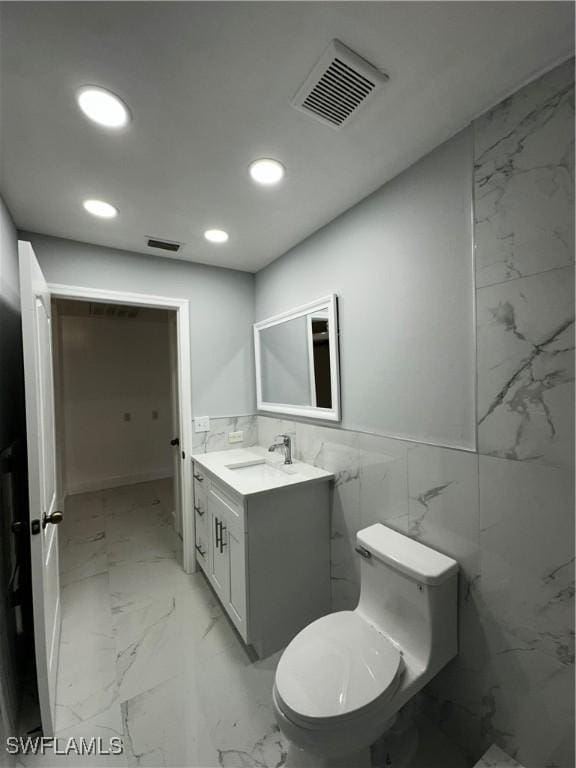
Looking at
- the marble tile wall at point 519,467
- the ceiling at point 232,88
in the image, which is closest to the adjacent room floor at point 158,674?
the marble tile wall at point 519,467

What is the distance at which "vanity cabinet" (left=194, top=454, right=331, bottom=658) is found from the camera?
1.57 m

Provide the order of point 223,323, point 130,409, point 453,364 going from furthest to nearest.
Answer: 1. point 130,409
2. point 223,323
3. point 453,364

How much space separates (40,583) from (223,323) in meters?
1.90

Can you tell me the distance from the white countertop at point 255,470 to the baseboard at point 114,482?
2.70 meters

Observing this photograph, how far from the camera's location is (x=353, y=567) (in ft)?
5.53

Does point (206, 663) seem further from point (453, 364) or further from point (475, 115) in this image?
point (475, 115)

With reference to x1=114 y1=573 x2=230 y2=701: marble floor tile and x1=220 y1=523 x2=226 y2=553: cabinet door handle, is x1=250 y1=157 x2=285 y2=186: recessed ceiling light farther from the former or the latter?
x1=114 y1=573 x2=230 y2=701: marble floor tile

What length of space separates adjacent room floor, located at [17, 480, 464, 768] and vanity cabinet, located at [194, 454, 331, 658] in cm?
20

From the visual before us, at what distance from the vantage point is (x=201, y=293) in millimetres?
2441

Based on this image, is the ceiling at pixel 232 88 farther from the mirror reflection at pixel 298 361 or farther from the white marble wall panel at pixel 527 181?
the mirror reflection at pixel 298 361

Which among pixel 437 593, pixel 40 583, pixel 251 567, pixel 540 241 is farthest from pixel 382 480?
pixel 40 583

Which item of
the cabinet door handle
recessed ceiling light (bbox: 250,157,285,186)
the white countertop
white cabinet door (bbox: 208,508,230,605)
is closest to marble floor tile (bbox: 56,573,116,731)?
white cabinet door (bbox: 208,508,230,605)

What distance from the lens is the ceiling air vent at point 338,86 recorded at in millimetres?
899

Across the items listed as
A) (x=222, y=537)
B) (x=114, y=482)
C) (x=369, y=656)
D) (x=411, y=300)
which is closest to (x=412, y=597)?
(x=369, y=656)
